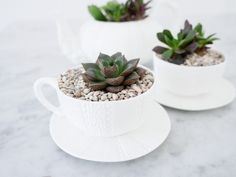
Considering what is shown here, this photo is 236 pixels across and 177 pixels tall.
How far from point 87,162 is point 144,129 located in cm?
11

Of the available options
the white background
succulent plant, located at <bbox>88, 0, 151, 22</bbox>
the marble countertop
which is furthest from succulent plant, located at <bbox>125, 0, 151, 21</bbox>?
the white background

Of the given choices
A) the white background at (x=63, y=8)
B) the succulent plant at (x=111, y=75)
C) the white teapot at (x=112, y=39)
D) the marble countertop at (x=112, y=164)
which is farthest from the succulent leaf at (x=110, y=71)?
the white background at (x=63, y=8)

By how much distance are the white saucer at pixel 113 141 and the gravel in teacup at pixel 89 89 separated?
34mm

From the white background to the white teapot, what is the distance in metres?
0.73

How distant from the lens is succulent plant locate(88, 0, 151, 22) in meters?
0.74

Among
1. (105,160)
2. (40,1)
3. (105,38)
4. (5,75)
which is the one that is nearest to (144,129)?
(105,160)

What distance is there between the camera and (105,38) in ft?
2.33

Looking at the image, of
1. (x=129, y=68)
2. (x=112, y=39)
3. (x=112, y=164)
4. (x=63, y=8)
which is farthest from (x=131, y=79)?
(x=63, y=8)

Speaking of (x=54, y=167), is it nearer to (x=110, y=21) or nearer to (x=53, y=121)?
(x=53, y=121)

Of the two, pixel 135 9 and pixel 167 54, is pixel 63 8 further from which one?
pixel 167 54

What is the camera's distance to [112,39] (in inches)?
27.9

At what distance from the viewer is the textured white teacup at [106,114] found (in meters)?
0.44

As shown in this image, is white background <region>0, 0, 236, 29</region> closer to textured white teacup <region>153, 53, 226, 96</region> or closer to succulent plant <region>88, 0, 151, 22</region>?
succulent plant <region>88, 0, 151, 22</region>

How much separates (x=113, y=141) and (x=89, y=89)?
0.09 m
